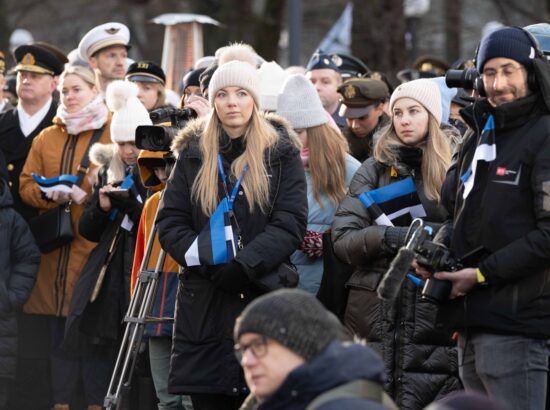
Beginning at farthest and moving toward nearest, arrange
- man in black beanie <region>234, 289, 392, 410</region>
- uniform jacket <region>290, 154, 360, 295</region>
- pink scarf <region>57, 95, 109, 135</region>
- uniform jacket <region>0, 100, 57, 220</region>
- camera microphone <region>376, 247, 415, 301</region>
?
uniform jacket <region>0, 100, 57, 220</region>
pink scarf <region>57, 95, 109, 135</region>
uniform jacket <region>290, 154, 360, 295</region>
camera microphone <region>376, 247, 415, 301</region>
man in black beanie <region>234, 289, 392, 410</region>

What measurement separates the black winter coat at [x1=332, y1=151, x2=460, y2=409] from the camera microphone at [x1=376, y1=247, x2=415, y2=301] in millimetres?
1391

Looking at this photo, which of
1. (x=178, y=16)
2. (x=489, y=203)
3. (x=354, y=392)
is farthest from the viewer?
(x=178, y=16)

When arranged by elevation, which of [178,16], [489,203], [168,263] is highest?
[178,16]

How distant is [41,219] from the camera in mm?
9297

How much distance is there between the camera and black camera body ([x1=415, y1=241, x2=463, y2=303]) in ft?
19.5

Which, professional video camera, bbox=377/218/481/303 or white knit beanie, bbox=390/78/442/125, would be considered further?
white knit beanie, bbox=390/78/442/125

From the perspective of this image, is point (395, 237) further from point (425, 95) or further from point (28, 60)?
point (28, 60)

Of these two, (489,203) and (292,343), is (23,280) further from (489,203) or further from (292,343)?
(292,343)

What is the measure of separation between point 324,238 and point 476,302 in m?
1.93

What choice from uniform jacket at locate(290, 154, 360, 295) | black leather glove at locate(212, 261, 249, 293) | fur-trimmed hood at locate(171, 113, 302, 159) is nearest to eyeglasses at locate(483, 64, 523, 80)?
fur-trimmed hood at locate(171, 113, 302, 159)

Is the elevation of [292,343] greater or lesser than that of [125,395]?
greater

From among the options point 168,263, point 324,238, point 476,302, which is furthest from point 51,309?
point 476,302

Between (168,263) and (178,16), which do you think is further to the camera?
(178,16)

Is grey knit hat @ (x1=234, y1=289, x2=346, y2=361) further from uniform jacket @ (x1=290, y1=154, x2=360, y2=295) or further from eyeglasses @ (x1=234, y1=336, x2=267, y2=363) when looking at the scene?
uniform jacket @ (x1=290, y1=154, x2=360, y2=295)
